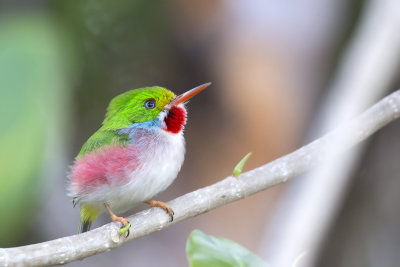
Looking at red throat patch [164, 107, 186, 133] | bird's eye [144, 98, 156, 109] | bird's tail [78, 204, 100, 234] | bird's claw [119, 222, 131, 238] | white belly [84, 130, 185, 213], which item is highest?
bird's eye [144, 98, 156, 109]

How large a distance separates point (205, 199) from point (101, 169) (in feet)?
0.90

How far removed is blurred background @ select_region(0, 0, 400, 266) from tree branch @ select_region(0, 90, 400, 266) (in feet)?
3.21

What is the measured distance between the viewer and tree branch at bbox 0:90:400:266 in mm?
1488

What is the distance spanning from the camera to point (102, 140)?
Result: 1.73 meters

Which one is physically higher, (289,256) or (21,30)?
(21,30)

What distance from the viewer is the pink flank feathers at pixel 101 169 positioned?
5.56ft

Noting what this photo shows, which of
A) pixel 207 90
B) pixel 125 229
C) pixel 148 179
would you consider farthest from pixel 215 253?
pixel 207 90

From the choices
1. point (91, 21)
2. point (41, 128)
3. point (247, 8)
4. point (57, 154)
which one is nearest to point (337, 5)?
point (247, 8)

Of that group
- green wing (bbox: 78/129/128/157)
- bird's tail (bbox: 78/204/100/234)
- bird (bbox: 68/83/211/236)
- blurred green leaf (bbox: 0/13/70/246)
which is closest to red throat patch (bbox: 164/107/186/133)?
bird (bbox: 68/83/211/236)

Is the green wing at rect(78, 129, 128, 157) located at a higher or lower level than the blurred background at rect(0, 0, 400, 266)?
lower

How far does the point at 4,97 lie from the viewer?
2.63 m

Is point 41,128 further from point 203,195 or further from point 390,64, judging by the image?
point 390,64

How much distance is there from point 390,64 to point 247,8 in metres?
1.02

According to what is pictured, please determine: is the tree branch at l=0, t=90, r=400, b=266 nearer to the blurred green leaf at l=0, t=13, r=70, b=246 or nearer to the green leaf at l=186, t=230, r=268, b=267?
the green leaf at l=186, t=230, r=268, b=267
